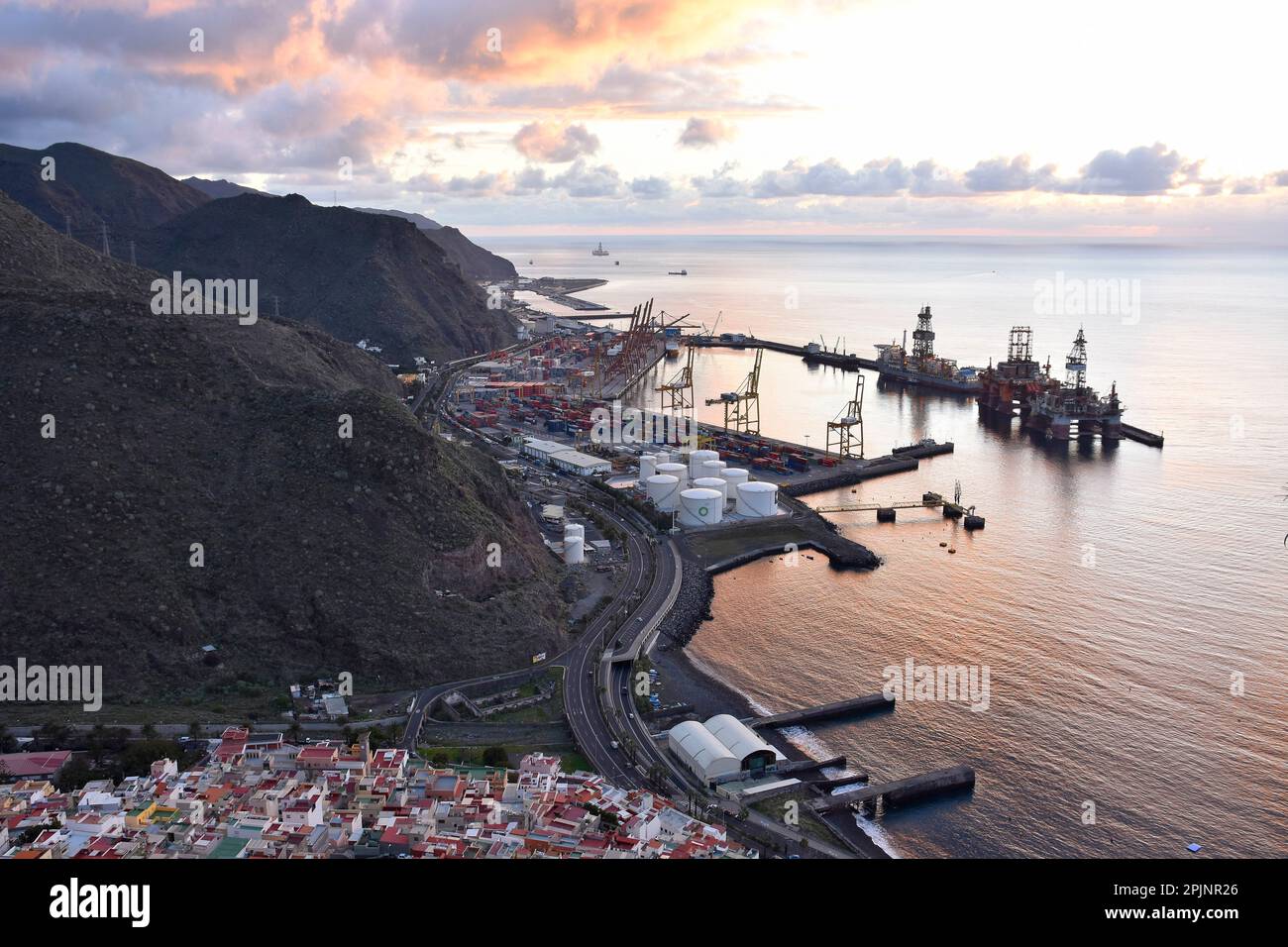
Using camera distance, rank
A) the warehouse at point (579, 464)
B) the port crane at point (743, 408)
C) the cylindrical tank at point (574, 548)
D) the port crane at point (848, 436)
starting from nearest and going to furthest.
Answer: the cylindrical tank at point (574, 548), the warehouse at point (579, 464), the port crane at point (848, 436), the port crane at point (743, 408)

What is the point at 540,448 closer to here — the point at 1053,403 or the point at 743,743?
the point at 743,743

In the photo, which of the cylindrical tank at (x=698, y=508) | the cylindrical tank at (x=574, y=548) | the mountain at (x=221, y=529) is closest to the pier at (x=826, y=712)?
the mountain at (x=221, y=529)

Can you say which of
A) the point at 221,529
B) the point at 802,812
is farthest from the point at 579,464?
the point at 802,812

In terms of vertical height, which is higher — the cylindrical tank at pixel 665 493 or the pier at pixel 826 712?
the cylindrical tank at pixel 665 493

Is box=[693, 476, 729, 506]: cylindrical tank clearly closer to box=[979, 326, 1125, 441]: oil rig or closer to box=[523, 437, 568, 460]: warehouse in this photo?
box=[523, 437, 568, 460]: warehouse

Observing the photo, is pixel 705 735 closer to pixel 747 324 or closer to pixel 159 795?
pixel 159 795

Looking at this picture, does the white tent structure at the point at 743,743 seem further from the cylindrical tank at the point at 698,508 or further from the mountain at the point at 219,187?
the mountain at the point at 219,187

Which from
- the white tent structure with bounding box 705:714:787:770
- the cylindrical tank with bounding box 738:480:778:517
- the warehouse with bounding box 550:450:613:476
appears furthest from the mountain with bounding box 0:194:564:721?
Answer: the warehouse with bounding box 550:450:613:476
